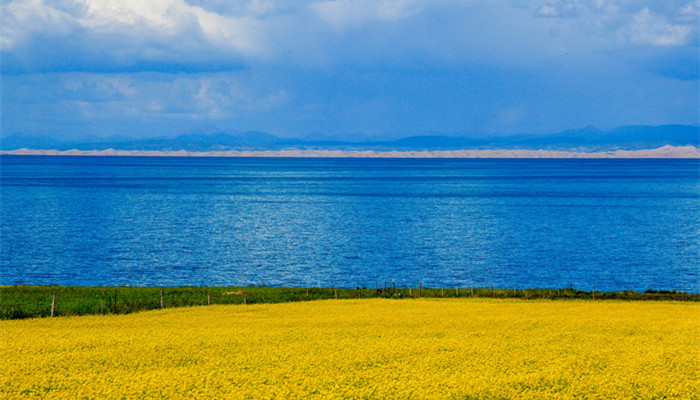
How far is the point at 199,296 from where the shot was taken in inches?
2140

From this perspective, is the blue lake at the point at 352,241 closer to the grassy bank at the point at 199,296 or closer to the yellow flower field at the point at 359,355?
the grassy bank at the point at 199,296

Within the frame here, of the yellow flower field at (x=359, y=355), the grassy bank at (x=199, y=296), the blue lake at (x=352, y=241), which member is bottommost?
the blue lake at (x=352, y=241)

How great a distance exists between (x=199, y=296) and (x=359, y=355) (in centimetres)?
2769

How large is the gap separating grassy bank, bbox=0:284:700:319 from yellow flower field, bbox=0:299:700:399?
6939 millimetres

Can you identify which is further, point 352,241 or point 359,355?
point 352,241

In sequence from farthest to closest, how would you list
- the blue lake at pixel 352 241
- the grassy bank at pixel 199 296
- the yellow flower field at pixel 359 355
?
the blue lake at pixel 352 241, the grassy bank at pixel 199 296, the yellow flower field at pixel 359 355

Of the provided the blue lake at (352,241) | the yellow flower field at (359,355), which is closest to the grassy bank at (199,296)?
the yellow flower field at (359,355)

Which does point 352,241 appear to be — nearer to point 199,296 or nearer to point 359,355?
point 199,296

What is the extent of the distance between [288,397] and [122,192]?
173 metres

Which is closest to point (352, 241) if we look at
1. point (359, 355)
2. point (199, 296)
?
point (199, 296)

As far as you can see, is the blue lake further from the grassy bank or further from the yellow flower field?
the yellow flower field

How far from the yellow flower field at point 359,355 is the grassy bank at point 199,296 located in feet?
22.8

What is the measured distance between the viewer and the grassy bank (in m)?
47.0

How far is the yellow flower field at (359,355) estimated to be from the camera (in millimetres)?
25016
